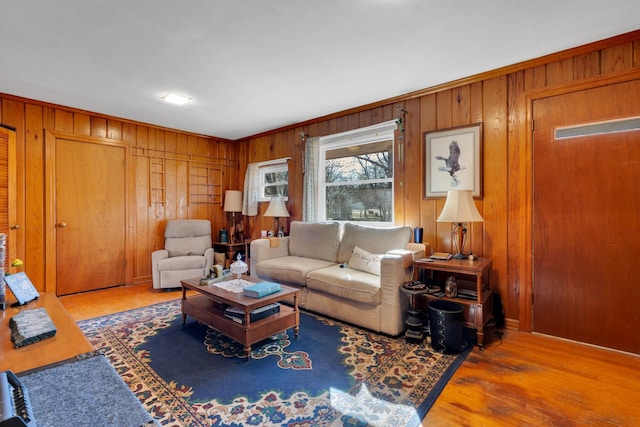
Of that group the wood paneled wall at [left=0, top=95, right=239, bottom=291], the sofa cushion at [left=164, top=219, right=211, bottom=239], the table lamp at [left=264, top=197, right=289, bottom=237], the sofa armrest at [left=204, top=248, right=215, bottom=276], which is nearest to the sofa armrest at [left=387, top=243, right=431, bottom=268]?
the table lamp at [left=264, top=197, right=289, bottom=237]

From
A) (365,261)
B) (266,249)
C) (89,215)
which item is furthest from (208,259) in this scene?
(365,261)

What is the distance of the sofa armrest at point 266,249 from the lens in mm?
3818

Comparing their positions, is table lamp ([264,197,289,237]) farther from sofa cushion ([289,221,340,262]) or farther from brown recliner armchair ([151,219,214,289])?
brown recliner armchair ([151,219,214,289])

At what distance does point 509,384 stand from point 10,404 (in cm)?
237

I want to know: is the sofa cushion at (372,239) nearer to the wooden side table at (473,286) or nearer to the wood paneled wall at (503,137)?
the wood paneled wall at (503,137)

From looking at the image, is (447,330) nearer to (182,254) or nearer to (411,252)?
(411,252)

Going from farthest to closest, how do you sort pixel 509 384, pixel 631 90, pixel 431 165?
1. pixel 431 165
2. pixel 631 90
3. pixel 509 384

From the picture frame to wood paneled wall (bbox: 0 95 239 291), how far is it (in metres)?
3.77

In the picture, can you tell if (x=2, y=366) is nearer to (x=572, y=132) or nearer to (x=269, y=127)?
(x=572, y=132)

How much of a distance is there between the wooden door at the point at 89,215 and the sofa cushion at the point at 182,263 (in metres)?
0.83

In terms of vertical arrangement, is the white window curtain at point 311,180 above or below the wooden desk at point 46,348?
above

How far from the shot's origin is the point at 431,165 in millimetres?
3273

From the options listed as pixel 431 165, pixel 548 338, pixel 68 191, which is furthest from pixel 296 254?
pixel 68 191

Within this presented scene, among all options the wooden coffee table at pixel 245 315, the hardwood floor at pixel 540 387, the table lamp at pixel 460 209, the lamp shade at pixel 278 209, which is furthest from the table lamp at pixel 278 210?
the hardwood floor at pixel 540 387
